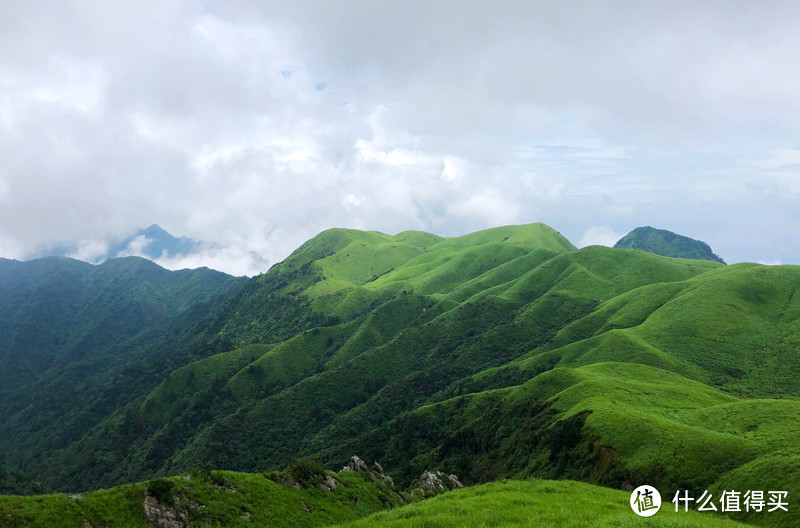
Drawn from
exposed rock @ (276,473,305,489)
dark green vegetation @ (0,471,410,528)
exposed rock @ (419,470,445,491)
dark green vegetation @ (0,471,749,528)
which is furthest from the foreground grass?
exposed rock @ (419,470,445,491)

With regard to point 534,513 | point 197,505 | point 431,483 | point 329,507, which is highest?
point 534,513

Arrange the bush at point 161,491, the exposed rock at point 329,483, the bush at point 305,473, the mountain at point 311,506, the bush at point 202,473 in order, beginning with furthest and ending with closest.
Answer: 1. the exposed rock at point 329,483
2. the bush at point 305,473
3. the bush at point 202,473
4. the bush at point 161,491
5. the mountain at point 311,506

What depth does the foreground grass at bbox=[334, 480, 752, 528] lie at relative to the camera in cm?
2228

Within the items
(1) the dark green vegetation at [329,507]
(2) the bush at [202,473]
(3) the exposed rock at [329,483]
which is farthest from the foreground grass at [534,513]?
(2) the bush at [202,473]

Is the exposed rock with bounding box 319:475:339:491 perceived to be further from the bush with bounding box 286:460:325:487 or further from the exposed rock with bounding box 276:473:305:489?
the exposed rock with bounding box 276:473:305:489

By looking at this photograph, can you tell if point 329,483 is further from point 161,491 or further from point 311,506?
point 161,491

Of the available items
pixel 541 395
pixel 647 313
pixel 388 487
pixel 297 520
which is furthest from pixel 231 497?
pixel 647 313

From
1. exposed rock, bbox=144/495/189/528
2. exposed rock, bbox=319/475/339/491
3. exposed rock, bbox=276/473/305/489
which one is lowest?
exposed rock, bbox=319/475/339/491

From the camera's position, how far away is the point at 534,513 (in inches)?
963

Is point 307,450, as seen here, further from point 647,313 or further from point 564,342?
point 647,313

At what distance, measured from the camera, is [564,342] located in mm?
197875

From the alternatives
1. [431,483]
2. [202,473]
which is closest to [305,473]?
[202,473]

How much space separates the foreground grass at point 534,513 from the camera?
22281 mm

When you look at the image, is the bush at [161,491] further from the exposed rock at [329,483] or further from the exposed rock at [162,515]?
the exposed rock at [329,483]
